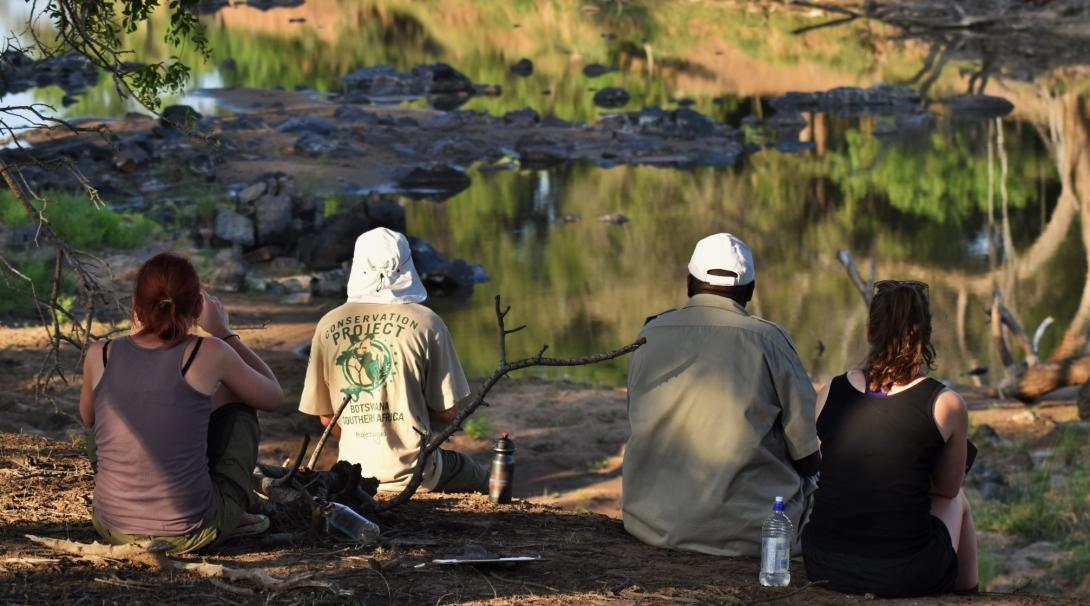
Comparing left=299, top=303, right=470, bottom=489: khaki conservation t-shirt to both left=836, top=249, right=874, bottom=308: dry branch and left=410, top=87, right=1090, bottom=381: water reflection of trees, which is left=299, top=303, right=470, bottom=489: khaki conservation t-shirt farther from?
left=410, top=87, right=1090, bottom=381: water reflection of trees

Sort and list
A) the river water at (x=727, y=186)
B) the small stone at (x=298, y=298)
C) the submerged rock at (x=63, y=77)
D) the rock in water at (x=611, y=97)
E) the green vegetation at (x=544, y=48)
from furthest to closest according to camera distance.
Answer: the green vegetation at (x=544, y=48)
the submerged rock at (x=63, y=77)
the rock in water at (x=611, y=97)
the river water at (x=727, y=186)
the small stone at (x=298, y=298)

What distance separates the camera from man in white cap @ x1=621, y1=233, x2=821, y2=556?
4562mm

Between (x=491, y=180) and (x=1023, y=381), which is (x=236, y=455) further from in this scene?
(x=491, y=180)

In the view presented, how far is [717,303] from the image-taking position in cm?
463

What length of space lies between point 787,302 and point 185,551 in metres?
12.1

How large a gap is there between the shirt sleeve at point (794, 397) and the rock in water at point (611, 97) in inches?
1052

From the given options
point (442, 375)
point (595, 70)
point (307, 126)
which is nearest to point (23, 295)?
point (442, 375)

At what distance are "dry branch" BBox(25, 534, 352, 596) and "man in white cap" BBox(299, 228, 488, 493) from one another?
134 cm

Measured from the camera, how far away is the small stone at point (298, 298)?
1431cm

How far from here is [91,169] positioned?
21.2m

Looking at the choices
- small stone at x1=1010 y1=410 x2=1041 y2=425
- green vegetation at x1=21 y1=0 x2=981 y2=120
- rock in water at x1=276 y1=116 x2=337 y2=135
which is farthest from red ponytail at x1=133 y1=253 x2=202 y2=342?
green vegetation at x1=21 y1=0 x2=981 y2=120

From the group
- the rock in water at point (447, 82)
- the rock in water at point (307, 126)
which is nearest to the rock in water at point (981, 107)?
the rock in water at point (447, 82)

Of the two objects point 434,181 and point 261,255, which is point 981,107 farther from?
point 261,255

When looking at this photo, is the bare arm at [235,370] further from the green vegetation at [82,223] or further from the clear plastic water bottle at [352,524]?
the green vegetation at [82,223]
